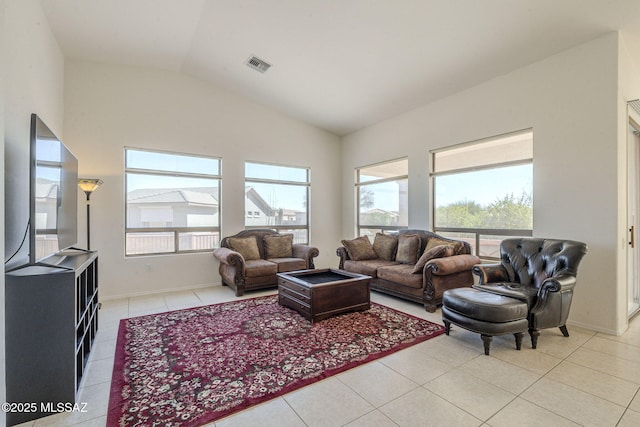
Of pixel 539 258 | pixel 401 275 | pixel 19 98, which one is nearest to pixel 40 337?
pixel 19 98

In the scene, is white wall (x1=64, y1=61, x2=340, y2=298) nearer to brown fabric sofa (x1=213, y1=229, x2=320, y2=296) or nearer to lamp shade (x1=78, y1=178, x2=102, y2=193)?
brown fabric sofa (x1=213, y1=229, x2=320, y2=296)

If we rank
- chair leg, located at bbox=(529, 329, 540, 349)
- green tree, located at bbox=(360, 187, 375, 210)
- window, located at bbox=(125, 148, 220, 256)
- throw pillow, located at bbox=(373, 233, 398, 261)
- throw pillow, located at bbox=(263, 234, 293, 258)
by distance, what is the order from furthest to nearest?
green tree, located at bbox=(360, 187, 375, 210) → throw pillow, located at bbox=(263, 234, 293, 258) → throw pillow, located at bbox=(373, 233, 398, 261) → window, located at bbox=(125, 148, 220, 256) → chair leg, located at bbox=(529, 329, 540, 349)

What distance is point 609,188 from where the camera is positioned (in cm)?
312

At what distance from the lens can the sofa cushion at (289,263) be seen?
496cm

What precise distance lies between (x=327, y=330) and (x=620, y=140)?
12.0 feet

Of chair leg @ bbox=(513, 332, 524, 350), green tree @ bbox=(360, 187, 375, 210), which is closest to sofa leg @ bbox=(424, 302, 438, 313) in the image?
chair leg @ bbox=(513, 332, 524, 350)

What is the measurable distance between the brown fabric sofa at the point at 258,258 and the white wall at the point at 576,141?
3.39 metres

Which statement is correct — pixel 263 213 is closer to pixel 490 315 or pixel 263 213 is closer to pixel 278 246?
pixel 278 246

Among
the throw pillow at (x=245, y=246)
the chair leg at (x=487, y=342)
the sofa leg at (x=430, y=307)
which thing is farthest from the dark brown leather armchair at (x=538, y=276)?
the throw pillow at (x=245, y=246)

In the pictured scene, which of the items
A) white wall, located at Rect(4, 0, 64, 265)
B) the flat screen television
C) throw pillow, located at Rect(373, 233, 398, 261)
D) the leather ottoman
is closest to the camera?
the flat screen television

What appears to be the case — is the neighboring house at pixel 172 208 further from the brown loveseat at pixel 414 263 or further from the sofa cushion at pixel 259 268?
the brown loveseat at pixel 414 263

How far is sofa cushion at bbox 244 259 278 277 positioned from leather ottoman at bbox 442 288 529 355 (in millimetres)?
2830

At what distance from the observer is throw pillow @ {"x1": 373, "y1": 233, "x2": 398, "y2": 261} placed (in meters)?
5.12

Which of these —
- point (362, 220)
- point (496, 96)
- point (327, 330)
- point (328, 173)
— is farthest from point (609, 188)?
point (328, 173)
